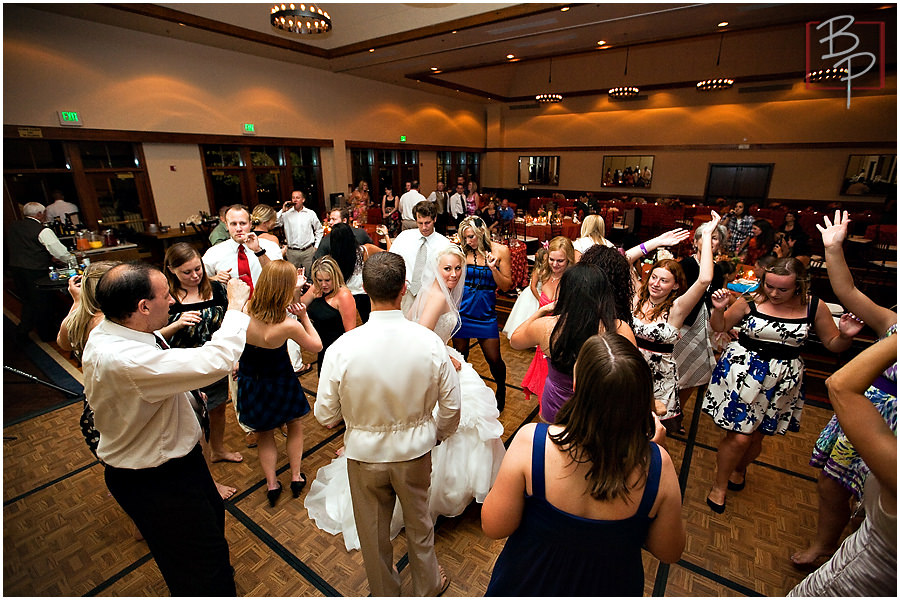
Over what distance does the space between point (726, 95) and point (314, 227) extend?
1368 centimetres

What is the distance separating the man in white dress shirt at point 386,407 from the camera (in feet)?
5.23

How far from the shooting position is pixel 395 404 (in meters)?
1.62

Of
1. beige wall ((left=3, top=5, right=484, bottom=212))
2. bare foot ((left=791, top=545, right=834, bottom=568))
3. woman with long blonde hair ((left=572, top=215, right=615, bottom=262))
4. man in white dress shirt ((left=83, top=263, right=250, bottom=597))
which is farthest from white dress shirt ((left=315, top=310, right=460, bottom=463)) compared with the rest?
beige wall ((left=3, top=5, right=484, bottom=212))

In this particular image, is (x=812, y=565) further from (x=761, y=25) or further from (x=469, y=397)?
(x=761, y=25)

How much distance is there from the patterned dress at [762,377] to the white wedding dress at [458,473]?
136 centimetres

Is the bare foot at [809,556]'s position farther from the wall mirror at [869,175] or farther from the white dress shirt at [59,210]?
the wall mirror at [869,175]

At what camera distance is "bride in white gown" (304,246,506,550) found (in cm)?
228

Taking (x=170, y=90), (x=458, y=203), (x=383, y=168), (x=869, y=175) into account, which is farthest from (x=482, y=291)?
(x=869, y=175)

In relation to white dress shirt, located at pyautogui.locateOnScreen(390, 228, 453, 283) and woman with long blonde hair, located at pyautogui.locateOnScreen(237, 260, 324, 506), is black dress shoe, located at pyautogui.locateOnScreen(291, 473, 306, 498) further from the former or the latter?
white dress shirt, located at pyautogui.locateOnScreen(390, 228, 453, 283)

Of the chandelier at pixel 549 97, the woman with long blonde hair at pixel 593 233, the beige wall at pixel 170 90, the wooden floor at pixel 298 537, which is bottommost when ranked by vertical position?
the wooden floor at pixel 298 537

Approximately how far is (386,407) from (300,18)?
19.1 ft

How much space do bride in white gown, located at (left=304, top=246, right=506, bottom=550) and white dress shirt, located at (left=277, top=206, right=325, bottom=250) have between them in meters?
3.92

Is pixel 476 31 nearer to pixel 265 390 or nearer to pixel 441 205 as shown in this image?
pixel 441 205

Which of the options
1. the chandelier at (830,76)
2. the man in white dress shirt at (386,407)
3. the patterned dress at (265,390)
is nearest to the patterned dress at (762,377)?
the chandelier at (830,76)
